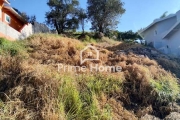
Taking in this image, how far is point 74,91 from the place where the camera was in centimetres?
642

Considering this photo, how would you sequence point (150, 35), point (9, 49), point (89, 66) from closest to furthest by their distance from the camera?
point (9, 49), point (89, 66), point (150, 35)

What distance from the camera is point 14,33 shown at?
464 inches

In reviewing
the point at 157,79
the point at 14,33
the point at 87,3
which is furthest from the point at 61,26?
the point at 157,79

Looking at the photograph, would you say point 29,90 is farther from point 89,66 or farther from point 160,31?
point 160,31

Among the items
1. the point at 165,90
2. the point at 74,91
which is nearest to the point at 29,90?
the point at 74,91

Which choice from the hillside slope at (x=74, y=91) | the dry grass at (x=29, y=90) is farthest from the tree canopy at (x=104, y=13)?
the dry grass at (x=29, y=90)

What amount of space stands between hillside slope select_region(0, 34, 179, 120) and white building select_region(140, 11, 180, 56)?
7.74 metres

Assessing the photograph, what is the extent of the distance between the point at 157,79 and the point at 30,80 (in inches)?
203

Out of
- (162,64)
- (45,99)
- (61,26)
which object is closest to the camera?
(45,99)

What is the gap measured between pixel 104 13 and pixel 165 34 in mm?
5620

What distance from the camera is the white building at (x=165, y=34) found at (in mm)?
16453

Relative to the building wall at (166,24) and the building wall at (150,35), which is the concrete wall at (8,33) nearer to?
the building wall at (166,24)

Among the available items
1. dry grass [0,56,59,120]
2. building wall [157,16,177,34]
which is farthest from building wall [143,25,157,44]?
dry grass [0,56,59,120]

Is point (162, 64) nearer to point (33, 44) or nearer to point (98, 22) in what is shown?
point (33, 44)
